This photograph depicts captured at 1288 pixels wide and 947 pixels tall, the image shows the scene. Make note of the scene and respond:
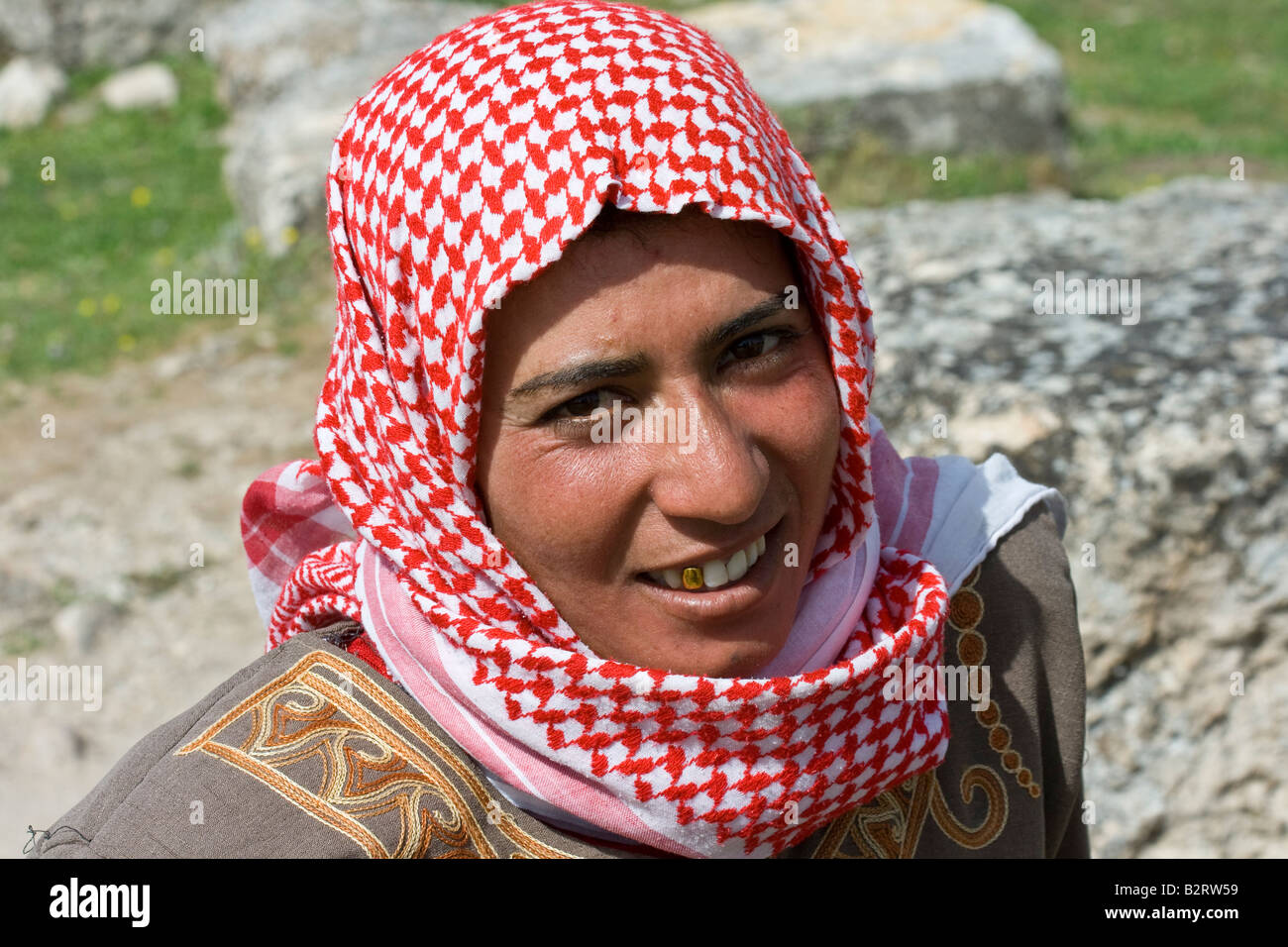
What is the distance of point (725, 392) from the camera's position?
183 centimetres

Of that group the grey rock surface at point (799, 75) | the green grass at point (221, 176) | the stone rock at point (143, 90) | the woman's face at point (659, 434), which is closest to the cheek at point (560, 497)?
the woman's face at point (659, 434)

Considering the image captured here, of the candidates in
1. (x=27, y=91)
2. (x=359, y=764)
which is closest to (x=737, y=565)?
(x=359, y=764)

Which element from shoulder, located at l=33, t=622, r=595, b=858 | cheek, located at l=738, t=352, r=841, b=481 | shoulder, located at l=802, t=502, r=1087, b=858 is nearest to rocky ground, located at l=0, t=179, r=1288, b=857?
shoulder, located at l=802, t=502, r=1087, b=858

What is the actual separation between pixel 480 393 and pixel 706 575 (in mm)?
397

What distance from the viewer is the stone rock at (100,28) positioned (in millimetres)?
10742

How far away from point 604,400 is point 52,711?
348cm

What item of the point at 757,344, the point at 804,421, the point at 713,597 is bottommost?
the point at 713,597

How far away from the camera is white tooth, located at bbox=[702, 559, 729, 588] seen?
1.86 m

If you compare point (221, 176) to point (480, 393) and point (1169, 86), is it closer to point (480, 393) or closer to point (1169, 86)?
point (1169, 86)

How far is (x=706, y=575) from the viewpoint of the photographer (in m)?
1.87

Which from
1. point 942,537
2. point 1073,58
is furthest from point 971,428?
point 1073,58

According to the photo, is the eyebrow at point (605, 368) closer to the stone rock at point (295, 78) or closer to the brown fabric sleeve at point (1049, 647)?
the brown fabric sleeve at point (1049, 647)

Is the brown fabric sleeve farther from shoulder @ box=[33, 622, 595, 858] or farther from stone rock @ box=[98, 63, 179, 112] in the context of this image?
stone rock @ box=[98, 63, 179, 112]
